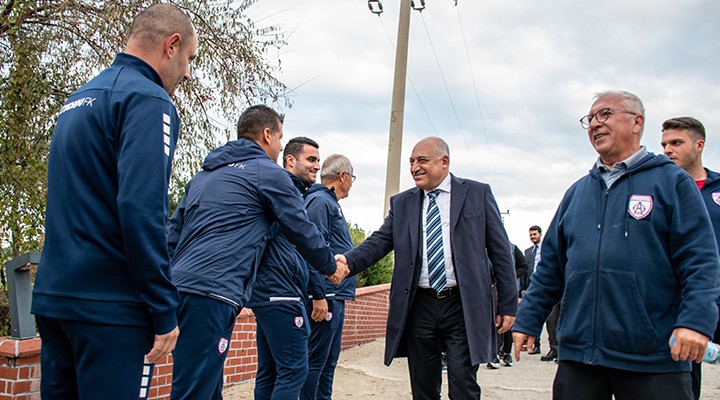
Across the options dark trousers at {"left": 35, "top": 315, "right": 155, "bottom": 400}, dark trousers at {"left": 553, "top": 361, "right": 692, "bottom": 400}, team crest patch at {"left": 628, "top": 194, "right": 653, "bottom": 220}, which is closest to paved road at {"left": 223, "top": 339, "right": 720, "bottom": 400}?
dark trousers at {"left": 553, "top": 361, "right": 692, "bottom": 400}

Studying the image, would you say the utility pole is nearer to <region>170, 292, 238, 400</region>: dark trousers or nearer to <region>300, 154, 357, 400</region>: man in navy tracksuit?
<region>300, 154, 357, 400</region>: man in navy tracksuit

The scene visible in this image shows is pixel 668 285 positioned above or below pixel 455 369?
above

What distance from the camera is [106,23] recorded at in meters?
7.36

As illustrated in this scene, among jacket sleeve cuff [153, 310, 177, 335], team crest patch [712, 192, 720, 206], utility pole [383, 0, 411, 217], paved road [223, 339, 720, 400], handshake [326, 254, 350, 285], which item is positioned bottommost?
paved road [223, 339, 720, 400]

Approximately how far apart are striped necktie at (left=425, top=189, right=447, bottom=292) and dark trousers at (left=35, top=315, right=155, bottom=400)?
2536 mm

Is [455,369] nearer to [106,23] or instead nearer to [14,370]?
[14,370]

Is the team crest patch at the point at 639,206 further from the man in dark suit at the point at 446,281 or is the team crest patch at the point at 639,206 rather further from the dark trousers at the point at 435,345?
the dark trousers at the point at 435,345

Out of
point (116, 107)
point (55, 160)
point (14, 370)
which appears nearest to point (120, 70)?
point (116, 107)

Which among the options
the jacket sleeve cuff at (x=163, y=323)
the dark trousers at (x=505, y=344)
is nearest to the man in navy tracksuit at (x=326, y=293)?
the jacket sleeve cuff at (x=163, y=323)

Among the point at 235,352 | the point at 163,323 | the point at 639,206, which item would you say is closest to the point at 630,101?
the point at 639,206

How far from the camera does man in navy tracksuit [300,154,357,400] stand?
5352 millimetres

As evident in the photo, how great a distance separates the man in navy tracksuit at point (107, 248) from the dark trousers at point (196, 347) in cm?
101

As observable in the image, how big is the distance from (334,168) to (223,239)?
8.13 feet

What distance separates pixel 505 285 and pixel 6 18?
5.70 m
